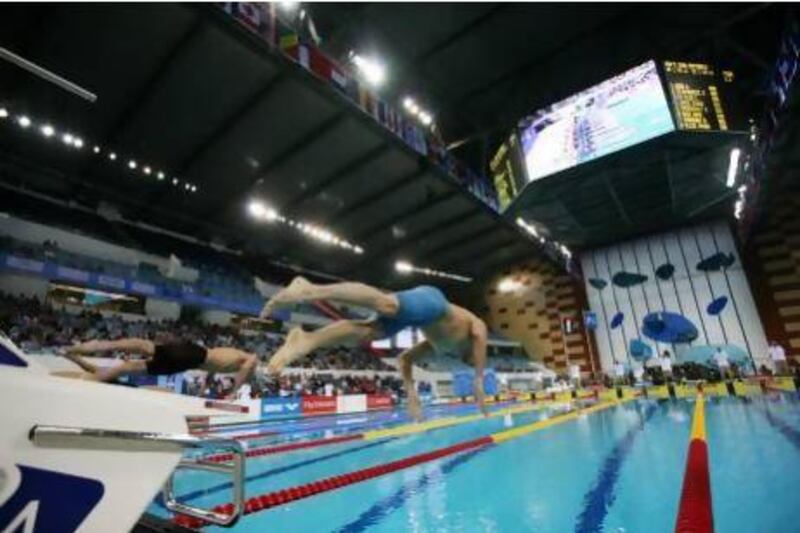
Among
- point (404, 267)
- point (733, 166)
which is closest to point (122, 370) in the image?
point (733, 166)

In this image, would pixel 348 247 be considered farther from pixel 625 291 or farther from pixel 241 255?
pixel 625 291

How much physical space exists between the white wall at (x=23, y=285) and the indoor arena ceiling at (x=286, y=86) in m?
3.08

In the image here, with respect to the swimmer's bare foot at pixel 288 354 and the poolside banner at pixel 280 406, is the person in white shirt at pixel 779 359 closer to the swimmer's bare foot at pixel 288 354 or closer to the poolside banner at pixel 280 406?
the poolside banner at pixel 280 406

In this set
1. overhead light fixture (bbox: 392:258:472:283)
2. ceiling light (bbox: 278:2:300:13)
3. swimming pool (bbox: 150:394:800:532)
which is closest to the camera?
swimming pool (bbox: 150:394:800:532)

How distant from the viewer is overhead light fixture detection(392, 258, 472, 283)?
25.5 m

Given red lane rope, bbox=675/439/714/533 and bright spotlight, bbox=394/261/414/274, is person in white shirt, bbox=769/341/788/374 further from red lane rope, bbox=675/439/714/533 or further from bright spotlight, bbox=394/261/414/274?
bright spotlight, bbox=394/261/414/274

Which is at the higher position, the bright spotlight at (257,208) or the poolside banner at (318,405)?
the bright spotlight at (257,208)

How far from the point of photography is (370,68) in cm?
1355

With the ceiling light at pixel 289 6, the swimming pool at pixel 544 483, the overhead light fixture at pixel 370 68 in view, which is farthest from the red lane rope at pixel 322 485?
the overhead light fixture at pixel 370 68

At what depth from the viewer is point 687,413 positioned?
28.7 feet

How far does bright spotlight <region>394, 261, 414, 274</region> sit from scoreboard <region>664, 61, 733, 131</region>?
16.1 meters

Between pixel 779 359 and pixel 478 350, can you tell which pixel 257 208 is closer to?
pixel 478 350

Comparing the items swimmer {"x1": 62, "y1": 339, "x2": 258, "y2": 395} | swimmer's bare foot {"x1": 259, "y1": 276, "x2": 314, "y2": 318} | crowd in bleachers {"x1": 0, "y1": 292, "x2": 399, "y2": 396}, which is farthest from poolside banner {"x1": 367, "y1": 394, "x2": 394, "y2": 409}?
swimmer's bare foot {"x1": 259, "y1": 276, "x2": 314, "y2": 318}

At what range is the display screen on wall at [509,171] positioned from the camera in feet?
43.9
